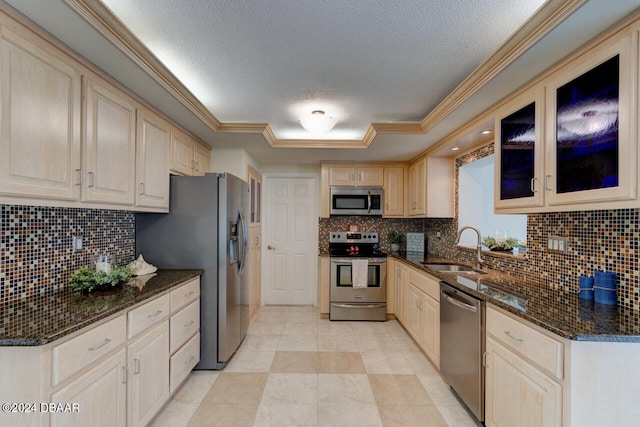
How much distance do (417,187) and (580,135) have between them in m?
2.45

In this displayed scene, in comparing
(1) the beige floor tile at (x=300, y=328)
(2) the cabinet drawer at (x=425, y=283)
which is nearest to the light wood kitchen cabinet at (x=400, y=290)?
(2) the cabinet drawer at (x=425, y=283)

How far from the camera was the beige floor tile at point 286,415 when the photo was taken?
194 cm

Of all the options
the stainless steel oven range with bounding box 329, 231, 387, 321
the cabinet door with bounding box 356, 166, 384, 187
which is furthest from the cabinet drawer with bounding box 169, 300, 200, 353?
the cabinet door with bounding box 356, 166, 384, 187

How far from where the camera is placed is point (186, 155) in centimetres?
292

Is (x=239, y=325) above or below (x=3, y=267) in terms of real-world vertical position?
below

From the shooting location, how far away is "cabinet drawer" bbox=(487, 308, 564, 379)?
1267 millimetres

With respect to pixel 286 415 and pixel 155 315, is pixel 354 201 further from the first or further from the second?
pixel 155 315

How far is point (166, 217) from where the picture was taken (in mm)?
2590

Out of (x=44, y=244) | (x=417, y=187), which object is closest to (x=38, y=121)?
(x=44, y=244)

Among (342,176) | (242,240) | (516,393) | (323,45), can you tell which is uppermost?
(323,45)

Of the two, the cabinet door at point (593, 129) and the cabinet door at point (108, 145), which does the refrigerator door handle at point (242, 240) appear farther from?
the cabinet door at point (593, 129)

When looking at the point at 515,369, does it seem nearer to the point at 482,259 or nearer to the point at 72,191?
the point at 482,259

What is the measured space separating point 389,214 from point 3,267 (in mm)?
3808

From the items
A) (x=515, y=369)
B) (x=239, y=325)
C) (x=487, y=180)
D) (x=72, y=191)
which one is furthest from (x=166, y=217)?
(x=487, y=180)
